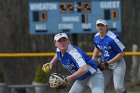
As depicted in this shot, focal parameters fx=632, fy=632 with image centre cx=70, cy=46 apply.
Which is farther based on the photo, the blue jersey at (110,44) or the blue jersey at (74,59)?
the blue jersey at (110,44)

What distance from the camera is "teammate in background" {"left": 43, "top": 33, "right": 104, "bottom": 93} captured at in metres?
7.88

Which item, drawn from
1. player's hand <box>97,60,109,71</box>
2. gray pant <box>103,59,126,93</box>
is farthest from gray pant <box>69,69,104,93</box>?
gray pant <box>103,59,126,93</box>

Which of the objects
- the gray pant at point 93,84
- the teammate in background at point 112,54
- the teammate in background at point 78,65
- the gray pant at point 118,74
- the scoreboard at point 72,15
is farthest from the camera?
the scoreboard at point 72,15

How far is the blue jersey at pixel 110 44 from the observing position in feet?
32.2

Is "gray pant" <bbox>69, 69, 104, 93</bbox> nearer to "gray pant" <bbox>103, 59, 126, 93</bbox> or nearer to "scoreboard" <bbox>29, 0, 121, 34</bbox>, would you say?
"gray pant" <bbox>103, 59, 126, 93</bbox>

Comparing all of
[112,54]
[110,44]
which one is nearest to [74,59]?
[110,44]

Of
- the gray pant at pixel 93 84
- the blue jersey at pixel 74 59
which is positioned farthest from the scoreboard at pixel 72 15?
the blue jersey at pixel 74 59

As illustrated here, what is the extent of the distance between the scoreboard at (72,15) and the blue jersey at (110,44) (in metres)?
4.46

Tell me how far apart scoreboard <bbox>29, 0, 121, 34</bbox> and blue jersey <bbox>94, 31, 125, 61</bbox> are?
4.46m

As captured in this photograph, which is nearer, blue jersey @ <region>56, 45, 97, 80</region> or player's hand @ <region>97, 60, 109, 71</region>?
blue jersey @ <region>56, 45, 97, 80</region>

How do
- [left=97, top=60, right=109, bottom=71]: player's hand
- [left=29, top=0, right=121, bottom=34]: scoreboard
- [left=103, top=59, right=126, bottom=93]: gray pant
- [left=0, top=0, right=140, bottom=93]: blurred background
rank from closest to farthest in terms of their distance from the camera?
Answer: [left=97, top=60, right=109, bottom=71]: player's hand → [left=103, top=59, right=126, bottom=93]: gray pant → [left=29, top=0, right=121, bottom=34]: scoreboard → [left=0, top=0, right=140, bottom=93]: blurred background

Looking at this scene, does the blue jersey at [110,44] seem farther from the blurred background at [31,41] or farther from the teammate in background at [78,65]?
the blurred background at [31,41]

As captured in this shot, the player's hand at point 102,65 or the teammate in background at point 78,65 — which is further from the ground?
the teammate in background at point 78,65

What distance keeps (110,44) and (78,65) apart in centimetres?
201
